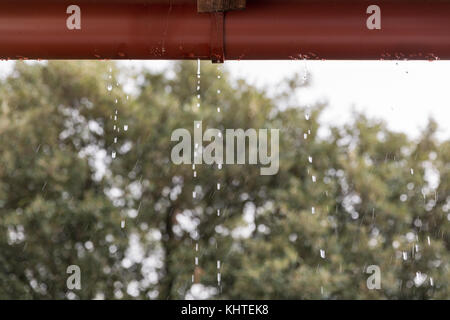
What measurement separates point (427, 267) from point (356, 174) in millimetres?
A: 1178

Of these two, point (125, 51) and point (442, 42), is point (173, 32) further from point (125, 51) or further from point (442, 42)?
point (442, 42)

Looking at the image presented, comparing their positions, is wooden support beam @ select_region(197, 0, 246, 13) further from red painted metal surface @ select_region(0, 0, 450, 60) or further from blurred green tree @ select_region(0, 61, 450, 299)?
blurred green tree @ select_region(0, 61, 450, 299)

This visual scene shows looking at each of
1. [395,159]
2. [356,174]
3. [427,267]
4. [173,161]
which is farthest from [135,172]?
[427,267]

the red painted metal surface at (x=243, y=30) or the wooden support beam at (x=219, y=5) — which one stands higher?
the wooden support beam at (x=219, y=5)

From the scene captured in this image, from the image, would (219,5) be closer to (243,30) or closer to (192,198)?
(243,30)

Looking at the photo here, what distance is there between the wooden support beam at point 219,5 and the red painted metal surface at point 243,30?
2 cm

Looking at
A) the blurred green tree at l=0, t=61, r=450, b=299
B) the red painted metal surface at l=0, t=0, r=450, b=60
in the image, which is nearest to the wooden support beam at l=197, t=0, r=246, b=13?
the red painted metal surface at l=0, t=0, r=450, b=60

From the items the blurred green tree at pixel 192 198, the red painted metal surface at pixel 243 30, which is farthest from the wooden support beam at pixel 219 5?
the blurred green tree at pixel 192 198

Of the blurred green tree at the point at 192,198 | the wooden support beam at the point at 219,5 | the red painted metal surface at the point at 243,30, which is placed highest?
the wooden support beam at the point at 219,5

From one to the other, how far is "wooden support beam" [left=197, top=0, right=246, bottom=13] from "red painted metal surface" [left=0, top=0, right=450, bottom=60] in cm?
2

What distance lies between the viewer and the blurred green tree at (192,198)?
639cm

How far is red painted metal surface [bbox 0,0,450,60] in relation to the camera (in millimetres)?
2234

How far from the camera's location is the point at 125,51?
7.45 ft

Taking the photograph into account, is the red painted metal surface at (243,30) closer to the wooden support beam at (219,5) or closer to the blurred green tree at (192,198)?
the wooden support beam at (219,5)
